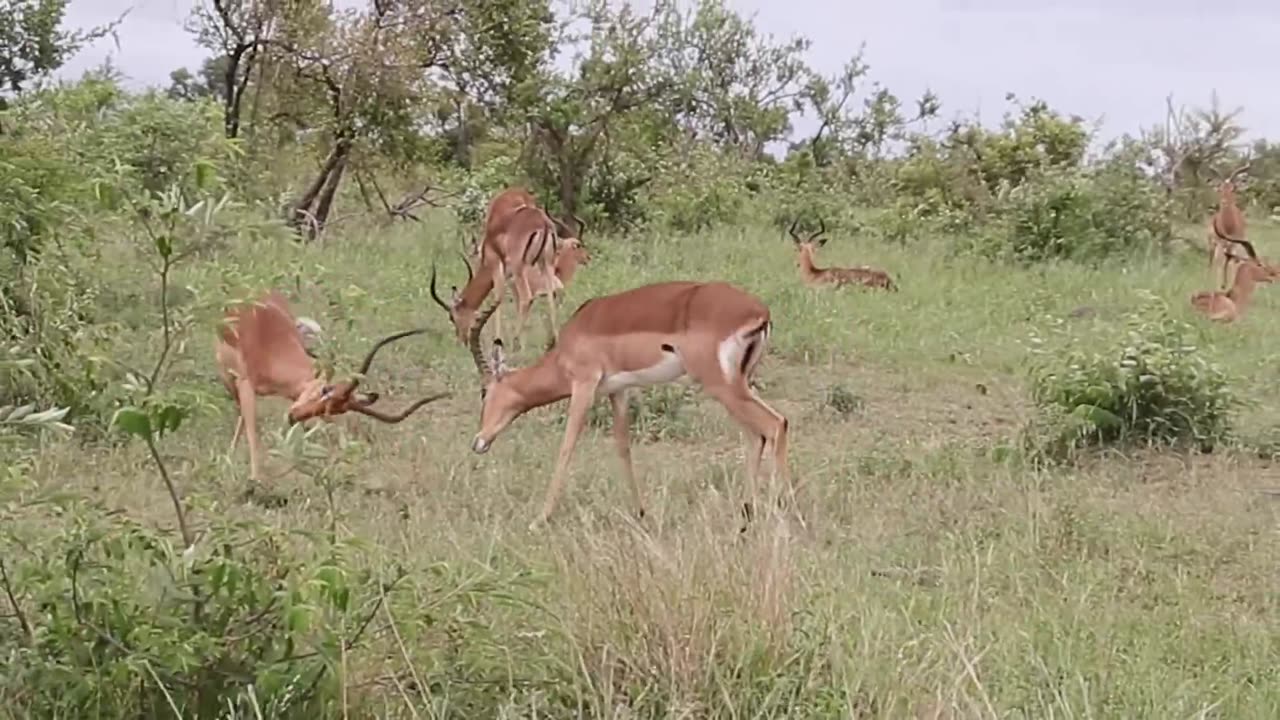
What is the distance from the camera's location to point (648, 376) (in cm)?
561

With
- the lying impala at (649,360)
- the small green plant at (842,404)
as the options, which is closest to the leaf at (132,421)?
the lying impala at (649,360)

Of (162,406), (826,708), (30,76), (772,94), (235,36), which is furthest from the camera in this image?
(772,94)

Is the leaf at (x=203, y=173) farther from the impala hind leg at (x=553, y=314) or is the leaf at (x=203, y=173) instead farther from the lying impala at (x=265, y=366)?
the impala hind leg at (x=553, y=314)

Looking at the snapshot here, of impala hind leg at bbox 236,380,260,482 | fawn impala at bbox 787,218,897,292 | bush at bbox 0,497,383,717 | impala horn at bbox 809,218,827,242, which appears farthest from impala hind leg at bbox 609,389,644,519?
impala horn at bbox 809,218,827,242

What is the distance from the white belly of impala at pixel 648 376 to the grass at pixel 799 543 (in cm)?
32

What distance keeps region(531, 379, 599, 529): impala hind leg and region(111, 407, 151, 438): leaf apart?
2.23 metres

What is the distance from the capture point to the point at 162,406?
8.10 ft

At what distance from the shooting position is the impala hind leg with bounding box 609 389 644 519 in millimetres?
5180

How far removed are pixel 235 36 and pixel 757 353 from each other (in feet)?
25.0

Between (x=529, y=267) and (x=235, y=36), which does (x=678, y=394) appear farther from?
(x=235, y=36)

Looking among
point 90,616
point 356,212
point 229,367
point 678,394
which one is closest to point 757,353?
point 678,394

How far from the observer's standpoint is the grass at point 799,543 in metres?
2.83

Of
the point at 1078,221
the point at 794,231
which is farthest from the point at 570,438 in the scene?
the point at 794,231

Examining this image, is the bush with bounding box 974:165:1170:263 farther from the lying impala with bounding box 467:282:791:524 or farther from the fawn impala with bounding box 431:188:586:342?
the lying impala with bounding box 467:282:791:524
